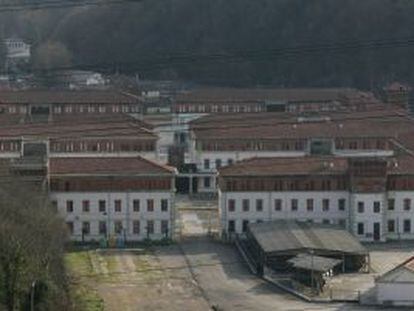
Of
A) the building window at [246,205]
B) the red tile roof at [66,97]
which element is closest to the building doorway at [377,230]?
the building window at [246,205]

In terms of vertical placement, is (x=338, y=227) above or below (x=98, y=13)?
below

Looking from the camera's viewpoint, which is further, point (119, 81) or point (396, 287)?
point (119, 81)

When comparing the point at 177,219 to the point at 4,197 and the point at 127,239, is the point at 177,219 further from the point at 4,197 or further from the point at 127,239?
the point at 4,197

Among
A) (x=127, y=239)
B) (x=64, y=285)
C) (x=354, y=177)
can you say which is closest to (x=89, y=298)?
(x=64, y=285)

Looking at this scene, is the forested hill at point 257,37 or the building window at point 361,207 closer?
the building window at point 361,207

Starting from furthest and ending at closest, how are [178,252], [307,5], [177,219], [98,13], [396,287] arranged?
[98,13], [307,5], [177,219], [178,252], [396,287]

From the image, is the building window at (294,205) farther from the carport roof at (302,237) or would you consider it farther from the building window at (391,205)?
the building window at (391,205)

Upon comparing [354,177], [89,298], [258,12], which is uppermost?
[258,12]
